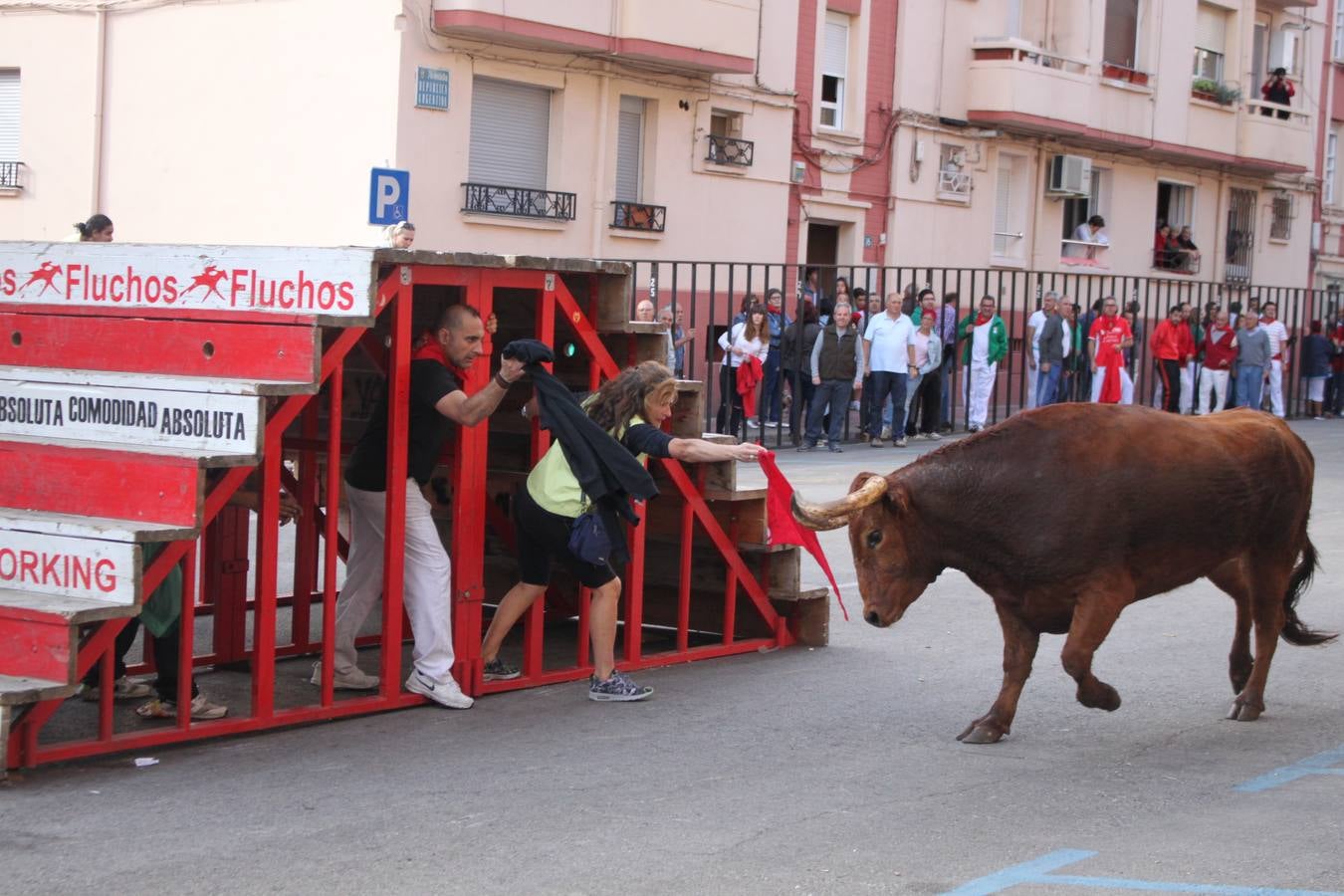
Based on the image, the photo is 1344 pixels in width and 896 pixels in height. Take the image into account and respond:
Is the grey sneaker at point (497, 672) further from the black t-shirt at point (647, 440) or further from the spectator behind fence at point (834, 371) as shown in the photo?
the spectator behind fence at point (834, 371)

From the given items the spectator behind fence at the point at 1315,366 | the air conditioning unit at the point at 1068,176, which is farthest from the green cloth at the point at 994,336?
the spectator behind fence at the point at 1315,366

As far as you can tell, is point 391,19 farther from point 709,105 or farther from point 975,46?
point 975,46

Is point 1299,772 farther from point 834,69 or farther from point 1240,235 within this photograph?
point 1240,235

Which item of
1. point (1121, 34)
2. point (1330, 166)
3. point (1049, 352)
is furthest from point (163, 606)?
point (1330, 166)

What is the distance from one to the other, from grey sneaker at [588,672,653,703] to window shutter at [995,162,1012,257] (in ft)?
77.6

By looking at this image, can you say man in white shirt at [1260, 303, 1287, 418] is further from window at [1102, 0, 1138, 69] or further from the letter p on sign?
the letter p on sign

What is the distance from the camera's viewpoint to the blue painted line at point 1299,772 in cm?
701

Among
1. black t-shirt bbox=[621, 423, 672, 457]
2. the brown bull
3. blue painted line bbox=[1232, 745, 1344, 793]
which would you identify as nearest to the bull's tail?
the brown bull

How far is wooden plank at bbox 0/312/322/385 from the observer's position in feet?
23.5

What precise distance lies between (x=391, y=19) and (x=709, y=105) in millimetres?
5465

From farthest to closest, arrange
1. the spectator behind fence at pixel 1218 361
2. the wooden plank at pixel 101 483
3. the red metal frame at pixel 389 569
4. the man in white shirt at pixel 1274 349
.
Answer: the man in white shirt at pixel 1274 349 → the spectator behind fence at pixel 1218 361 → the red metal frame at pixel 389 569 → the wooden plank at pixel 101 483

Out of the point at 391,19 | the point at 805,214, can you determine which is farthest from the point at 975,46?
the point at 391,19

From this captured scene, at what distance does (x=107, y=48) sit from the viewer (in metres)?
24.1

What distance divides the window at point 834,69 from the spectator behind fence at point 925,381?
663 cm
